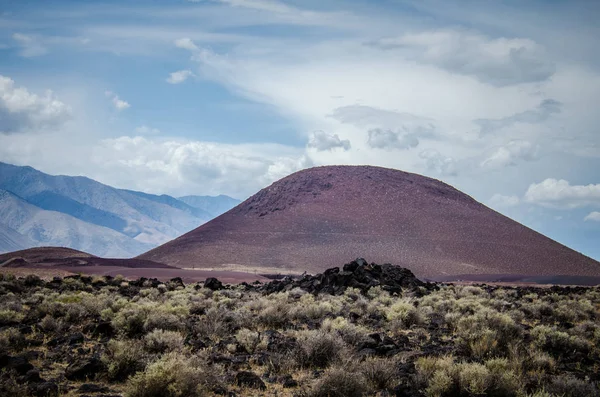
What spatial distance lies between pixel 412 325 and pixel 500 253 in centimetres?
7774

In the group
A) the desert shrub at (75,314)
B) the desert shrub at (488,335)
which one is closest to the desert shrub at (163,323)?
the desert shrub at (75,314)

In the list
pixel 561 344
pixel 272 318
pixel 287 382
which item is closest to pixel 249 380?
pixel 287 382

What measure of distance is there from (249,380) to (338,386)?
82.3 inches

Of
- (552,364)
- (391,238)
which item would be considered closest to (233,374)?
(552,364)

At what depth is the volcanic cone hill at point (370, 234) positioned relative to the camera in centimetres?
8144

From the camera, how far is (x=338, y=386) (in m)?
7.76

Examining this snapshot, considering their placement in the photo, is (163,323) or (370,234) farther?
(370,234)

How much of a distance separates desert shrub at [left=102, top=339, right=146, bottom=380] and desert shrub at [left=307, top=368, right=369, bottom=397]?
3645 millimetres

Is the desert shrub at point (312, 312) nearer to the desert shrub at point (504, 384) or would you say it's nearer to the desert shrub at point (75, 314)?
the desert shrub at point (75, 314)

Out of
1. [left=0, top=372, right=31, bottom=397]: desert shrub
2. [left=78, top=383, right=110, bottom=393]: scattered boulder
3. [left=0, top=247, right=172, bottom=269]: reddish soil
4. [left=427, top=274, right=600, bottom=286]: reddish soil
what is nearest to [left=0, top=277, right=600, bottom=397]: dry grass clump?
[left=0, top=372, right=31, bottom=397]: desert shrub

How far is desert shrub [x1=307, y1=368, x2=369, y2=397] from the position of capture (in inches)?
304

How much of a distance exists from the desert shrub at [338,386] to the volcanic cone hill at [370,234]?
6877 cm

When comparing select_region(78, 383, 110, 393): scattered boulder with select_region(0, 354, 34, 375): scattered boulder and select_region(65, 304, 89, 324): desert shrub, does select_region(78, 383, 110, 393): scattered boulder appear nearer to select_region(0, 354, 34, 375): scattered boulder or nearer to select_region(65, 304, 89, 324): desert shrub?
select_region(0, 354, 34, 375): scattered boulder

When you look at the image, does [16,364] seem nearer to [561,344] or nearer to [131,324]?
[131,324]
